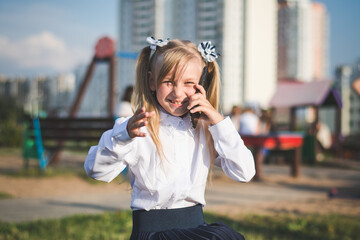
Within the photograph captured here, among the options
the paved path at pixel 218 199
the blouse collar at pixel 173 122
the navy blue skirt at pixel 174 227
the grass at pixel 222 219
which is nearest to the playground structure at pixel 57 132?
the paved path at pixel 218 199

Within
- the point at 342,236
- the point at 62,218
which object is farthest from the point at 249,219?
the point at 62,218

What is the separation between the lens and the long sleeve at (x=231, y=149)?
1562 mm

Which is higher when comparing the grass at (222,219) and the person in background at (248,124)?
the person in background at (248,124)

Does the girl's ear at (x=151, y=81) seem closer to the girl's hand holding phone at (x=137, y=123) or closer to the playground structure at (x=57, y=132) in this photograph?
the girl's hand holding phone at (x=137, y=123)

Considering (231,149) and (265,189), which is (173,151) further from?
(265,189)

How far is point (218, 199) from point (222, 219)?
1.37 meters

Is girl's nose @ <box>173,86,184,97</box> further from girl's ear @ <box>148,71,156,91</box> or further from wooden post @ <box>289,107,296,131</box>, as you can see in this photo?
wooden post @ <box>289,107,296,131</box>

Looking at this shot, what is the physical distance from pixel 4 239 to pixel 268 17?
6449cm

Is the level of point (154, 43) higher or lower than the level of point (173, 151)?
higher

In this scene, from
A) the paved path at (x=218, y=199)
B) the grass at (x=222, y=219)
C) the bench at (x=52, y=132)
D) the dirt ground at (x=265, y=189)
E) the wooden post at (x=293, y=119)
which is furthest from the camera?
the wooden post at (x=293, y=119)

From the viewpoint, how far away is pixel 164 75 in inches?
65.9

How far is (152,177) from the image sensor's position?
159 cm

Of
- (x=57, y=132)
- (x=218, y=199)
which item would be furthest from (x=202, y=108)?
(x=57, y=132)

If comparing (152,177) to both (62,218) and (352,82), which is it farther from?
(352,82)
